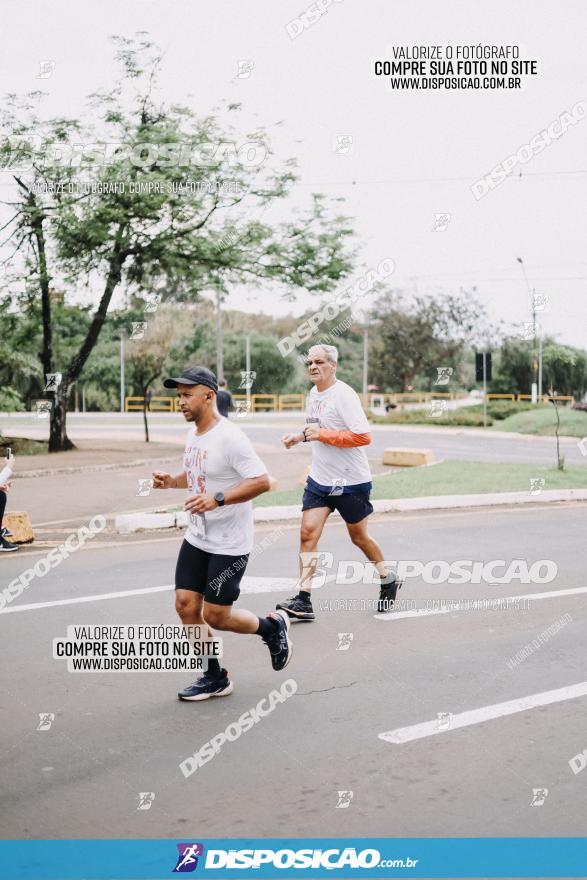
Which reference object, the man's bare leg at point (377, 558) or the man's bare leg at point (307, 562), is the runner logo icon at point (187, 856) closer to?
the man's bare leg at point (307, 562)

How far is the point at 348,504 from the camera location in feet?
24.3

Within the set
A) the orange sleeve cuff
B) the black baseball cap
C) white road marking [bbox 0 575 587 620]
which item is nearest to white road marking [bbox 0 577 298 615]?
white road marking [bbox 0 575 587 620]

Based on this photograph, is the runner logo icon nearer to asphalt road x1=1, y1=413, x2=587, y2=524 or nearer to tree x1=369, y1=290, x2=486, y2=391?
asphalt road x1=1, y1=413, x2=587, y2=524

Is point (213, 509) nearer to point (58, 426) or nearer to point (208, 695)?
point (208, 695)

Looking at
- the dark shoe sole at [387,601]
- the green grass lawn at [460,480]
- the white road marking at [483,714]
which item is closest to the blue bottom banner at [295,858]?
the white road marking at [483,714]

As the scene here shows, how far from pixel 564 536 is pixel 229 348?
5105cm

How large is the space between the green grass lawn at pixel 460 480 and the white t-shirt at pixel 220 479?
26.4ft

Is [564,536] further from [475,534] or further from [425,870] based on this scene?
[425,870]

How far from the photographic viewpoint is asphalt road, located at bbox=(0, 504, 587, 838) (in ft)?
13.3

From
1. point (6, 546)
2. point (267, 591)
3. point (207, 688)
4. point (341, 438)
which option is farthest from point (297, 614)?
point (6, 546)

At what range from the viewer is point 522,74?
1417 centimetres

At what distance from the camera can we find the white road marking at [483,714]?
4.98 m

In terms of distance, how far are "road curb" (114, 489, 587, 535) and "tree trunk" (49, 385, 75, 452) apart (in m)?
13.4

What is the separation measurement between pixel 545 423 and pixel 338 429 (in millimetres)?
33226
